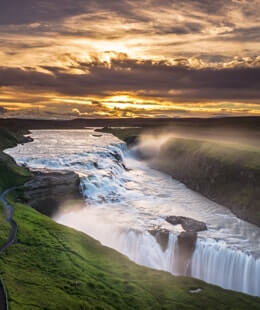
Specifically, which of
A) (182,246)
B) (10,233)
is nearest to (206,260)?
(182,246)

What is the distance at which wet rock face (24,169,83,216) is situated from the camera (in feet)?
226

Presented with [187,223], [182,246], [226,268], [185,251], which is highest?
[187,223]

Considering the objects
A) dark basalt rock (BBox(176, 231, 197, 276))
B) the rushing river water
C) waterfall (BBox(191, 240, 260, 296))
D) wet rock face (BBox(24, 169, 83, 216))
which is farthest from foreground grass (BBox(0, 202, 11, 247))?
waterfall (BBox(191, 240, 260, 296))

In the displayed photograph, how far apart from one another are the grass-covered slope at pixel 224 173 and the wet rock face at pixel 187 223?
11.5 m

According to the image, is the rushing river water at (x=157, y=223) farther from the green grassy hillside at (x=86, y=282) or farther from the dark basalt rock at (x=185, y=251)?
the green grassy hillside at (x=86, y=282)

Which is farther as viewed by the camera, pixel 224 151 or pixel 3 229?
pixel 224 151

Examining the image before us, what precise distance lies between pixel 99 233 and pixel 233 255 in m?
22.4

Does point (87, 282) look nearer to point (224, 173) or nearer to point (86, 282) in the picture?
point (86, 282)

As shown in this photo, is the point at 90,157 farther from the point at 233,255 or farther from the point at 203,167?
the point at 233,255

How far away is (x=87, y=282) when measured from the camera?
37.9 metres

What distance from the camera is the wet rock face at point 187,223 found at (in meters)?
55.5

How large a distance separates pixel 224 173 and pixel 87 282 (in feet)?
170

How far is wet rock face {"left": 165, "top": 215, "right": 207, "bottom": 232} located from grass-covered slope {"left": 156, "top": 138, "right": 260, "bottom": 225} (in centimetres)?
1151

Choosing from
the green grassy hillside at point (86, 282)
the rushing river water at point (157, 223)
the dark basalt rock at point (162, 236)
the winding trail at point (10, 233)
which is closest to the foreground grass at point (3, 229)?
the green grassy hillside at point (86, 282)
